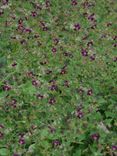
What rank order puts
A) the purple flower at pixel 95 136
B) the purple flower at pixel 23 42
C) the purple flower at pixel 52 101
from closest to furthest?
the purple flower at pixel 95 136 < the purple flower at pixel 52 101 < the purple flower at pixel 23 42

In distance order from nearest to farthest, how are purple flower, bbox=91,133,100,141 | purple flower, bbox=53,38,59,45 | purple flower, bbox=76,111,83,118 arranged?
purple flower, bbox=91,133,100,141 → purple flower, bbox=76,111,83,118 → purple flower, bbox=53,38,59,45

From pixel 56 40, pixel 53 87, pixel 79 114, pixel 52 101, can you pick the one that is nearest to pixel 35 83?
pixel 53 87

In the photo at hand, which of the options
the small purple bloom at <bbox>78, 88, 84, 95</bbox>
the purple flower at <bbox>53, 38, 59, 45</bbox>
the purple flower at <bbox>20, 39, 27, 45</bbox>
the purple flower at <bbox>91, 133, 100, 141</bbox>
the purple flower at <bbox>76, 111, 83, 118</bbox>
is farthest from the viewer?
the purple flower at <bbox>53, 38, 59, 45</bbox>

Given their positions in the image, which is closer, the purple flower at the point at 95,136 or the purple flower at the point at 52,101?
the purple flower at the point at 95,136

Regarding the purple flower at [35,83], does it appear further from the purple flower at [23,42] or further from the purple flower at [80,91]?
the purple flower at [23,42]

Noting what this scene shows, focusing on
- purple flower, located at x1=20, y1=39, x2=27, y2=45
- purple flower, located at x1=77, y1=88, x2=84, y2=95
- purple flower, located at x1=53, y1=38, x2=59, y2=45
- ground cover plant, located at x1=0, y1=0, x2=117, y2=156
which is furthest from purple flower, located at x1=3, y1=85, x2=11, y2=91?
purple flower, located at x1=53, y1=38, x2=59, y2=45

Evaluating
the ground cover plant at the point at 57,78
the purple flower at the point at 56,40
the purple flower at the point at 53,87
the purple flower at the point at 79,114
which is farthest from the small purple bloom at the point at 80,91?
the purple flower at the point at 56,40

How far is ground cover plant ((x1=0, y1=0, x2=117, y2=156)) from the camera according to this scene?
5.29 m

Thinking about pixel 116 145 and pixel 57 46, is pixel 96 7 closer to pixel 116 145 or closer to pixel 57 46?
pixel 57 46

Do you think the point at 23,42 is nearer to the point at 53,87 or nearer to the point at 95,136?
the point at 53,87

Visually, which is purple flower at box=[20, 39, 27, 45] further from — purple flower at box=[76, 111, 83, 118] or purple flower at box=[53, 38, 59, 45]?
purple flower at box=[76, 111, 83, 118]

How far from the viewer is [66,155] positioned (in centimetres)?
513

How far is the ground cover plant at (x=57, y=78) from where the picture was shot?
529cm

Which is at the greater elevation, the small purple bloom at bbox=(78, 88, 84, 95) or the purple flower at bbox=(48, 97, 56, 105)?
the small purple bloom at bbox=(78, 88, 84, 95)
